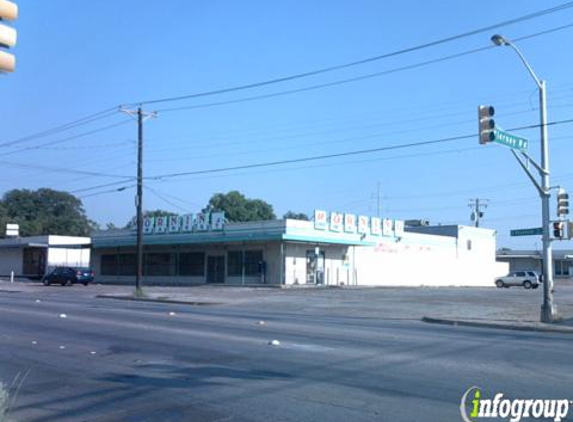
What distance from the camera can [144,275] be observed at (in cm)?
5962

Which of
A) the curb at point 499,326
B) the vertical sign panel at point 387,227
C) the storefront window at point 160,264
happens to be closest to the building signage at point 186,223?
the storefront window at point 160,264

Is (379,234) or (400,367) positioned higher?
(379,234)

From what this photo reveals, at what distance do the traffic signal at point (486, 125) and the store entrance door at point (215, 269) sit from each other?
115ft

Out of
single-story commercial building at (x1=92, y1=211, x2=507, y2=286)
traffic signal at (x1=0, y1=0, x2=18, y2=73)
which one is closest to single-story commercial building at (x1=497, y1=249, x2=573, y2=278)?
single-story commercial building at (x1=92, y1=211, x2=507, y2=286)

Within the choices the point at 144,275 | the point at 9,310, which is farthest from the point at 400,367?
the point at 144,275

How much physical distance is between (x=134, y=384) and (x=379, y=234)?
47.9 meters

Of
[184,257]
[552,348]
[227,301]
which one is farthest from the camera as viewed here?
[184,257]

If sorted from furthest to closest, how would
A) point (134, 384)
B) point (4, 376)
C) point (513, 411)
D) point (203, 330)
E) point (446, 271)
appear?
point (446, 271)
point (203, 330)
point (4, 376)
point (134, 384)
point (513, 411)

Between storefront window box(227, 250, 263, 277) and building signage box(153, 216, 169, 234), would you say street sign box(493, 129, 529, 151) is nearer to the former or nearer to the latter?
storefront window box(227, 250, 263, 277)

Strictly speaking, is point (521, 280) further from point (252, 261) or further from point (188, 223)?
point (188, 223)

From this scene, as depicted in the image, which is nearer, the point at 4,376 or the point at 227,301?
the point at 4,376

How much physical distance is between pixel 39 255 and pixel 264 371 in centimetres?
6650

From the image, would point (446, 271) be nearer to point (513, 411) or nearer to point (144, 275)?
point (144, 275)

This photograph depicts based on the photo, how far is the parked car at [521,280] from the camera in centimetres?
6281
